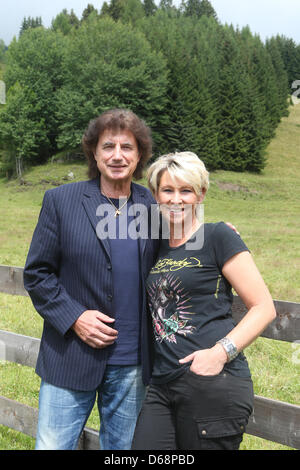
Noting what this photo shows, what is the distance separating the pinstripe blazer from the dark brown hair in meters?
0.42

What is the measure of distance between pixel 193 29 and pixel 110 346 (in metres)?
80.3

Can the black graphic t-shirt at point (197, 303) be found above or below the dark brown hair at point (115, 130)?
below

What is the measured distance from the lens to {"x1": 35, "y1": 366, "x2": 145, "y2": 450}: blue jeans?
259 centimetres

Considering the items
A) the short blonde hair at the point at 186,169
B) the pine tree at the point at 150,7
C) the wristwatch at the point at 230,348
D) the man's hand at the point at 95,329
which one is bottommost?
the man's hand at the point at 95,329

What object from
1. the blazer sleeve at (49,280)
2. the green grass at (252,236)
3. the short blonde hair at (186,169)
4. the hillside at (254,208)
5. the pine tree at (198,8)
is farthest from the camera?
the pine tree at (198,8)

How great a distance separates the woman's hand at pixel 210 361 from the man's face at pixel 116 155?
1.11 meters

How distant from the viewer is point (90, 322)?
255cm

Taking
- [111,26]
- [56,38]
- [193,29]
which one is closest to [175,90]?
[111,26]

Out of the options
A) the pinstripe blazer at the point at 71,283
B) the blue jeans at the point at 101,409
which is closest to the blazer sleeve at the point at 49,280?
the pinstripe blazer at the point at 71,283

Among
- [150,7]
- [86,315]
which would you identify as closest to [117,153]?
[86,315]

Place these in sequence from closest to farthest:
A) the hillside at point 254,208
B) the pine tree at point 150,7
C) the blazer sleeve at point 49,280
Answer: the blazer sleeve at point 49,280, the hillside at point 254,208, the pine tree at point 150,7

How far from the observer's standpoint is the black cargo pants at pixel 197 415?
2.15 meters

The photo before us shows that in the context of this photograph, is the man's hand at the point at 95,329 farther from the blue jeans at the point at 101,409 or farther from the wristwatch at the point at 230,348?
the wristwatch at the point at 230,348

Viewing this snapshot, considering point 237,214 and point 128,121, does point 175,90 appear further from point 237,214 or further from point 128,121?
point 128,121
